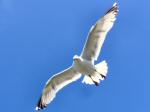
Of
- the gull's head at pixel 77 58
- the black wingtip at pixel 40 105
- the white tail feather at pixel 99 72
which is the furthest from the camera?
the black wingtip at pixel 40 105

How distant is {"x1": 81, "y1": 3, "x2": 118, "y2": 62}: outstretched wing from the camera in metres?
17.8

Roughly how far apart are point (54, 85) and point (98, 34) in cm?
206

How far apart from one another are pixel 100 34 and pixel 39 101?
8.75 feet

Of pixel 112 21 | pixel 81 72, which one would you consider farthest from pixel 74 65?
pixel 112 21

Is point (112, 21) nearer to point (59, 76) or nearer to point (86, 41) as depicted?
point (86, 41)

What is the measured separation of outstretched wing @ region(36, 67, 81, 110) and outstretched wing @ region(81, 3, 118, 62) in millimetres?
864

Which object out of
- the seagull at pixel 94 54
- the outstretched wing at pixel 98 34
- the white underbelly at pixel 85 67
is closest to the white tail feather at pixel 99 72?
the seagull at pixel 94 54

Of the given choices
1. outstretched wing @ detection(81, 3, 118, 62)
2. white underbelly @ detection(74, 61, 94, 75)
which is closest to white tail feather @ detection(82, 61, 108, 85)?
white underbelly @ detection(74, 61, 94, 75)

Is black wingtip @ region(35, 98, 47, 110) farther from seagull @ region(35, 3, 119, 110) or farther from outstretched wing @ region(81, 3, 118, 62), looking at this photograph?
outstretched wing @ region(81, 3, 118, 62)

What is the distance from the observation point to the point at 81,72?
18.0 meters

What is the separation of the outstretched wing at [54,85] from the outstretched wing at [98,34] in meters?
0.86

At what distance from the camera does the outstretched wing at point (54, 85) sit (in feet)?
61.1

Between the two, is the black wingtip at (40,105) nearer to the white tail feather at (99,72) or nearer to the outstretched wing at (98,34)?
the white tail feather at (99,72)

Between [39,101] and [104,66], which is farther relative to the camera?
[39,101]
